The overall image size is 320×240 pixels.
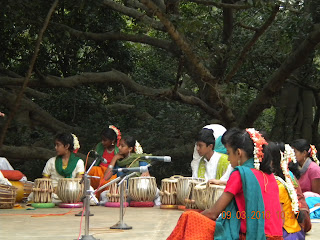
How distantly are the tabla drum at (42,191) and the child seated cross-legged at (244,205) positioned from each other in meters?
3.74

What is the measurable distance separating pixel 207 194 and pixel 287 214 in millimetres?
1635

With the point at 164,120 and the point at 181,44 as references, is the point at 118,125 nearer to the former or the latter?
the point at 164,120

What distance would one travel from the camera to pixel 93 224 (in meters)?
5.46

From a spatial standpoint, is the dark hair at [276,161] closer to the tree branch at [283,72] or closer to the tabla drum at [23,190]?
the tabla drum at [23,190]

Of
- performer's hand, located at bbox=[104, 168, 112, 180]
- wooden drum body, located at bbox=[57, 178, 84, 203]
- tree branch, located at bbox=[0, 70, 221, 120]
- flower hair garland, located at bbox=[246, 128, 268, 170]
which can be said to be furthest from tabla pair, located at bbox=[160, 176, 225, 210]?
tree branch, located at bbox=[0, 70, 221, 120]

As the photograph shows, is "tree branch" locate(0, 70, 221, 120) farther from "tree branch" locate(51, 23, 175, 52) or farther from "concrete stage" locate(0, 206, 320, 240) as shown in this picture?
"concrete stage" locate(0, 206, 320, 240)

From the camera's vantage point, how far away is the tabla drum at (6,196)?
21.6ft

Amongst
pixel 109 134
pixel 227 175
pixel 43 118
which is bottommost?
pixel 227 175

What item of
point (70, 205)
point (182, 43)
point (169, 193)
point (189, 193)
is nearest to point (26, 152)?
point (70, 205)

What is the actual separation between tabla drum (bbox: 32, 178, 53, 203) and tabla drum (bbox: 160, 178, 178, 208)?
1376 mm

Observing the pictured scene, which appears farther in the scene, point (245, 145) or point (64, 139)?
point (64, 139)

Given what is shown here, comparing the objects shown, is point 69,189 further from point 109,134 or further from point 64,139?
point 109,134

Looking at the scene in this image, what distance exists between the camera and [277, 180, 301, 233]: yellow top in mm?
4230

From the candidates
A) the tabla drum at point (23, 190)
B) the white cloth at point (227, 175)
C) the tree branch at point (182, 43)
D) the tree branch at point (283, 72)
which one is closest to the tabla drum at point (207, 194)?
the white cloth at point (227, 175)
